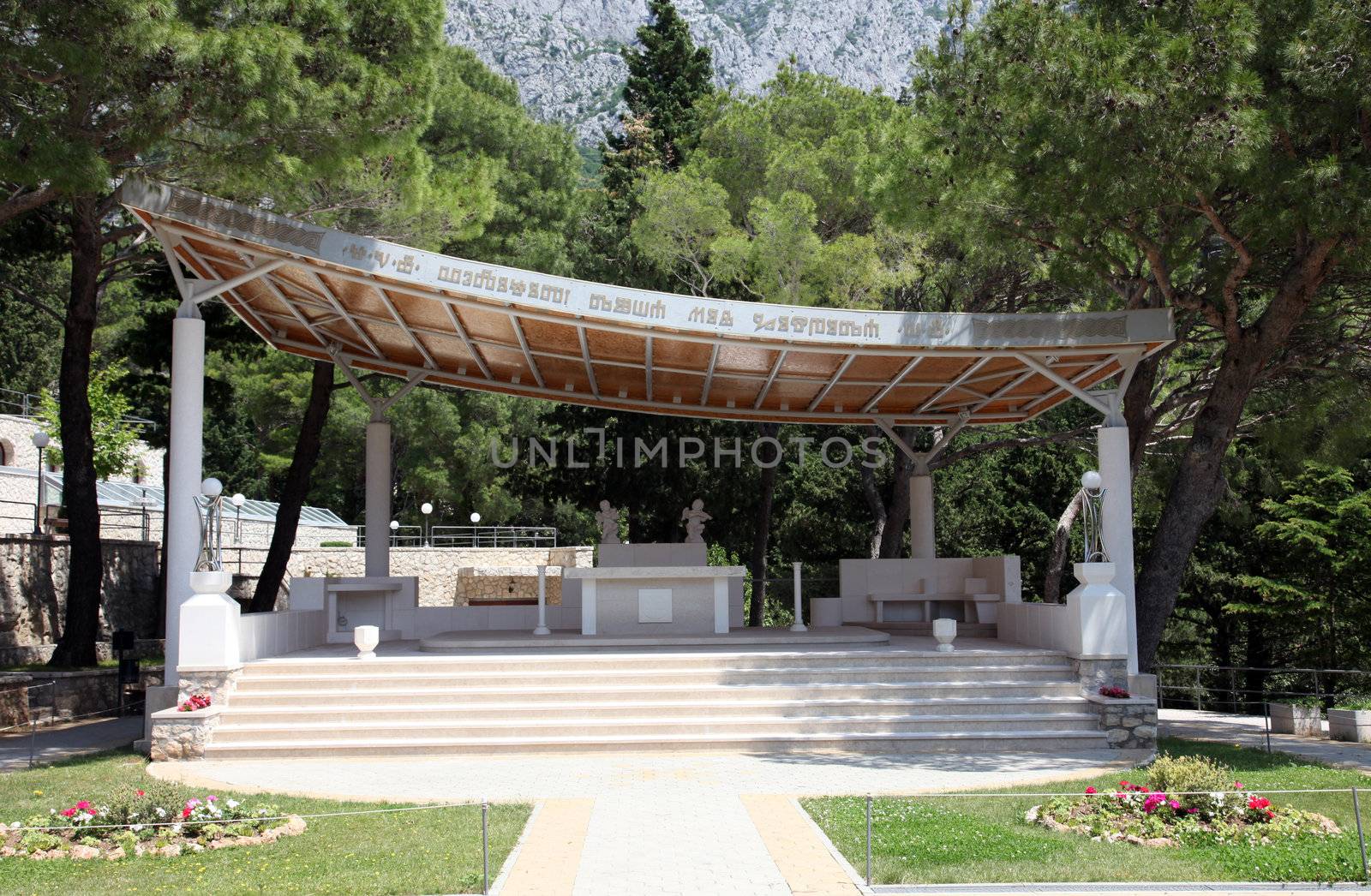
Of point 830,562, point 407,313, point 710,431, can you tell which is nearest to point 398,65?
point 407,313

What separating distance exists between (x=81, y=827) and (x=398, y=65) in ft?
34.9

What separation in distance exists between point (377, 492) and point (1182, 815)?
14124mm

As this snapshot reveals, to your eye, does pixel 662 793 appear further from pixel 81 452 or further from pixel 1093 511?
pixel 81 452

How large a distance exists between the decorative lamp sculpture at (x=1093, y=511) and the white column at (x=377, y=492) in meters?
10.9

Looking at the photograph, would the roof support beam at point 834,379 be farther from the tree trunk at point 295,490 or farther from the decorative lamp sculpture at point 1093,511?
the tree trunk at point 295,490

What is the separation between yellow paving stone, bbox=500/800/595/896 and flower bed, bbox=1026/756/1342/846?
3.20m

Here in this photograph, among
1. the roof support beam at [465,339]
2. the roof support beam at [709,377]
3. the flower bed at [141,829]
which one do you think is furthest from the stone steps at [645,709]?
the roof support beam at [465,339]

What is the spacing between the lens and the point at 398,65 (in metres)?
15.0

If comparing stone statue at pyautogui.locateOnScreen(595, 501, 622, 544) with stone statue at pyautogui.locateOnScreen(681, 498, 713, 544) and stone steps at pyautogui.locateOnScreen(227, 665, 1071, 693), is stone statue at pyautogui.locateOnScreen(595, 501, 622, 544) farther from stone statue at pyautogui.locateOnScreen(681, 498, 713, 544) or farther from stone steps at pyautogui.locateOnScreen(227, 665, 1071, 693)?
stone steps at pyautogui.locateOnScreen(227, 665, 1071, 693)

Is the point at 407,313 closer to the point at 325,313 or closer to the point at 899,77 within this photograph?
the point at 325,313

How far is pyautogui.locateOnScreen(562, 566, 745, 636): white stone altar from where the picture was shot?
1653cm

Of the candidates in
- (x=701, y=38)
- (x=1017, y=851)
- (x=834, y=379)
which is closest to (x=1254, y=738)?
(x=834, y=379)

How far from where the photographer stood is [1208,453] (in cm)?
1415

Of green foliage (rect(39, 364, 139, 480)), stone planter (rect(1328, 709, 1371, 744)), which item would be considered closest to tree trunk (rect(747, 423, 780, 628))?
stone planter (rect(1328, 709, 1371, 744))
